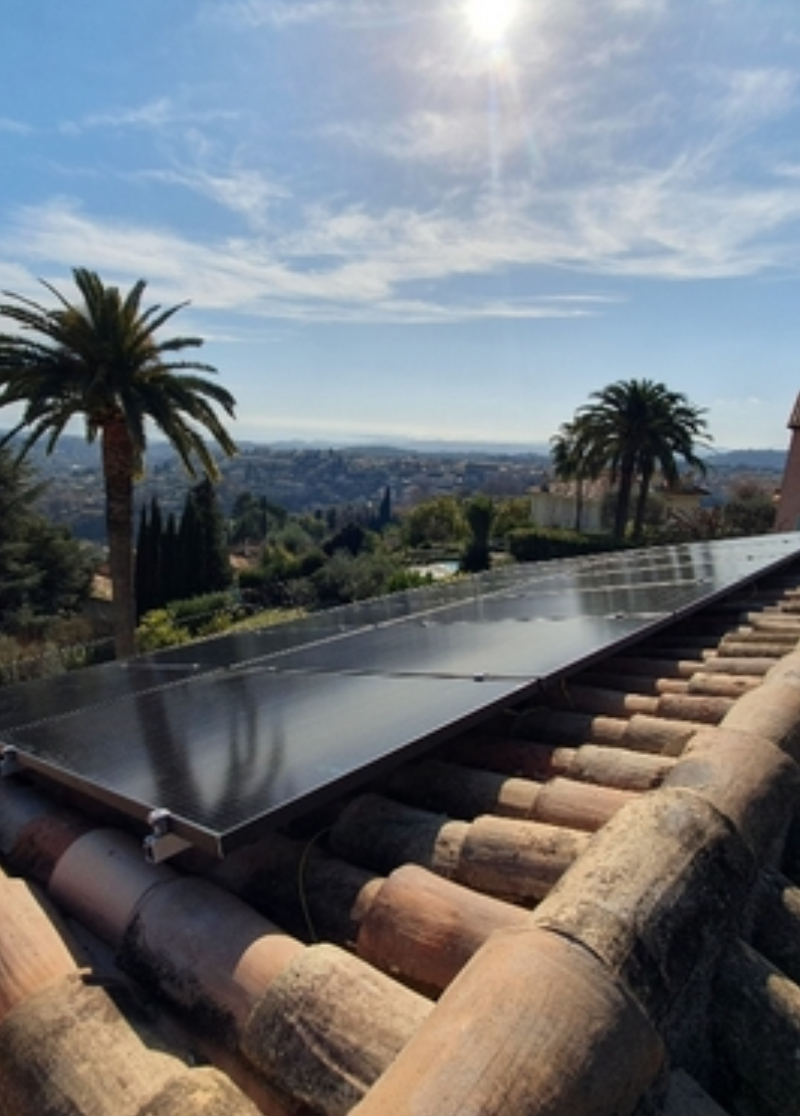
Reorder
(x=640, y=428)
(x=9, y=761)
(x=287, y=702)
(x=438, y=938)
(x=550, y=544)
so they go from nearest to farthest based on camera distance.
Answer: (x=438, y=938) → (x=9, y=761) → (x=287, y=702) → (x=640, y=428) → (x=550, y=544)

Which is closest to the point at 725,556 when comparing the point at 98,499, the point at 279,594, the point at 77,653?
the point at 77,653

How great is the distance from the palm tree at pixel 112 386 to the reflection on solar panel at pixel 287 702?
13.6 metres

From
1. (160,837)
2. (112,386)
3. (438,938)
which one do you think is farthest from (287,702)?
(112,386)

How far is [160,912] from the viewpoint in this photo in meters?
2.20

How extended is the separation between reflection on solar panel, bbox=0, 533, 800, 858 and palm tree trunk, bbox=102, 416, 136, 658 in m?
13.7

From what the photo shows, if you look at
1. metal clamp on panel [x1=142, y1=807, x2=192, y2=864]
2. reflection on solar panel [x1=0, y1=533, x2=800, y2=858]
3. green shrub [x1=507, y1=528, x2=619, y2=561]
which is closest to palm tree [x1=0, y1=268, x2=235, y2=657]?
reflection on solar panel [x1=0, y1=533, x2=800, y2=858]

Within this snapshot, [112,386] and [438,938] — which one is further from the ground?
[112,386]

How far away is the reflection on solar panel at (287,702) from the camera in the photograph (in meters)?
2.23

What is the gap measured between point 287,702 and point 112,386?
1635cm

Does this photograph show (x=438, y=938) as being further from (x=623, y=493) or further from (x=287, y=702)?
(x=623, y=493)

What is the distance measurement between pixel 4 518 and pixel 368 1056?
1477 inches

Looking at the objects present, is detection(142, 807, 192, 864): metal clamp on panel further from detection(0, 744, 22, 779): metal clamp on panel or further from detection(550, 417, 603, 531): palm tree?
detection(550, 417, 603, 531): palm tree

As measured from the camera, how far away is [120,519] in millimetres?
18969

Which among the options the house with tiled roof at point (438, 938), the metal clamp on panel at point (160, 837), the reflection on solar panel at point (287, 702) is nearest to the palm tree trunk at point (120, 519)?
the reflection on solar panel at point (287, 702)
